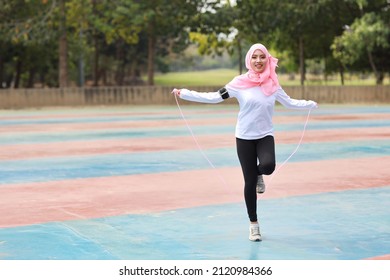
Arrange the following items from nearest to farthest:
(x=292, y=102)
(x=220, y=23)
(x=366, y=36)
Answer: (x=292, y=102) < (x=366, y=36) < (x=220, y=23)

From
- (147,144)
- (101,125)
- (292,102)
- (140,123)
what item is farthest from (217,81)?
(292,102)

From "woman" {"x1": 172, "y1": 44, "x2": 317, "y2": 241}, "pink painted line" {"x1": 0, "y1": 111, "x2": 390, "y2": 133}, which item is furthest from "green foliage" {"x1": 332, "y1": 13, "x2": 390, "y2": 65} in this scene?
"woman" {"x1": 172, "y1": 44, "x2": 317, "y2": 241}

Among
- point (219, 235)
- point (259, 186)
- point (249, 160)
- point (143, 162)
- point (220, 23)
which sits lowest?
point (143, 162)

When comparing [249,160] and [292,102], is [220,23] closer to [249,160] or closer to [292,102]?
[292,102]

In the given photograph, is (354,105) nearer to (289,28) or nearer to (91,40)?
(289,28)

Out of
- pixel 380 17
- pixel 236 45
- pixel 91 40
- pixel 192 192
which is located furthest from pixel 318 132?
pixel 91 40

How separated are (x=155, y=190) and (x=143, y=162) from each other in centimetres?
373

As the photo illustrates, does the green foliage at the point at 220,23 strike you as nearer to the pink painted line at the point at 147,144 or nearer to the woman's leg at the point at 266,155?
the pink painted line at the point at 147,144

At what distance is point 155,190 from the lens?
11.0 m

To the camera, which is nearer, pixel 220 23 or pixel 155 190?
pixel 155 190

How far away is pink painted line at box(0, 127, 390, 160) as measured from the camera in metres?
16.9

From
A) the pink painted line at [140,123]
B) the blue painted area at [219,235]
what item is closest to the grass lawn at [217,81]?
the pink painted line at [140,123]
